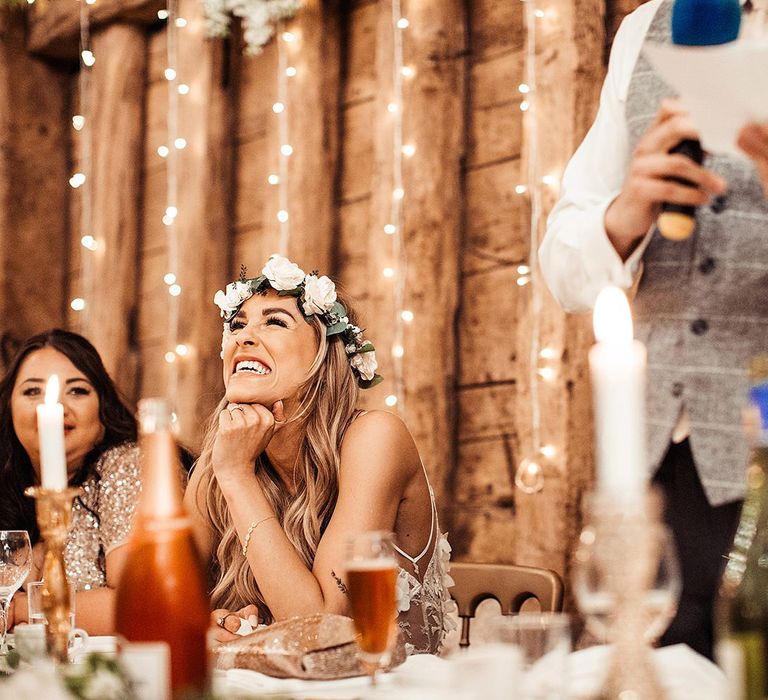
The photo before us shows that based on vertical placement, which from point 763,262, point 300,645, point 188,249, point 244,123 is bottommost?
point 300,645

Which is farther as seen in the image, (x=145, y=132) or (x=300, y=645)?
(x=145, y=132)

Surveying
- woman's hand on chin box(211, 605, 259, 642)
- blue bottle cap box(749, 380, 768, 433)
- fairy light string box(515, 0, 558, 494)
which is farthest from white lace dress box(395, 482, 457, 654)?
blue bottle cap box(749, 380, 768, 433)

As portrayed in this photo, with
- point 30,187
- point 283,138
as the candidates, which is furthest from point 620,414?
point 30,187

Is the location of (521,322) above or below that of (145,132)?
below

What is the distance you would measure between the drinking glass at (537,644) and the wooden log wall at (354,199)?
6.75 feet

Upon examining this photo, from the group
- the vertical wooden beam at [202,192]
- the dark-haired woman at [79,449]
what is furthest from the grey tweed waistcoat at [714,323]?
the vertical wooden beam at [202,192]

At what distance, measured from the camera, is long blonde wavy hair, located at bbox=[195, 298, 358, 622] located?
2311 millimetres

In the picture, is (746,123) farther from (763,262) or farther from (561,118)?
(561,118)

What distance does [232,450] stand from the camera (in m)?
2.32

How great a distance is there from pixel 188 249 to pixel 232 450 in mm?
2104

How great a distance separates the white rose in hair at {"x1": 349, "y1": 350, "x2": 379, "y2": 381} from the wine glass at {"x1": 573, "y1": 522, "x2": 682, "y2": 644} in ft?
5.62

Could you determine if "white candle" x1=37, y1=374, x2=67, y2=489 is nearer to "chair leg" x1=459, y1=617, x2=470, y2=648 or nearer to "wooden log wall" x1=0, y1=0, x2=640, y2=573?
"chair leg" x1=459, y1=617, x2=470, y2=648

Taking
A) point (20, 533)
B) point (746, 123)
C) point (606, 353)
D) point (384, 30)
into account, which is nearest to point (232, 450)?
point (20, 533)

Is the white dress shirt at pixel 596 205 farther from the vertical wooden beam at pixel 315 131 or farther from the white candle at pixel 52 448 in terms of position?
the vertical wooden beam at pixel 315 131
